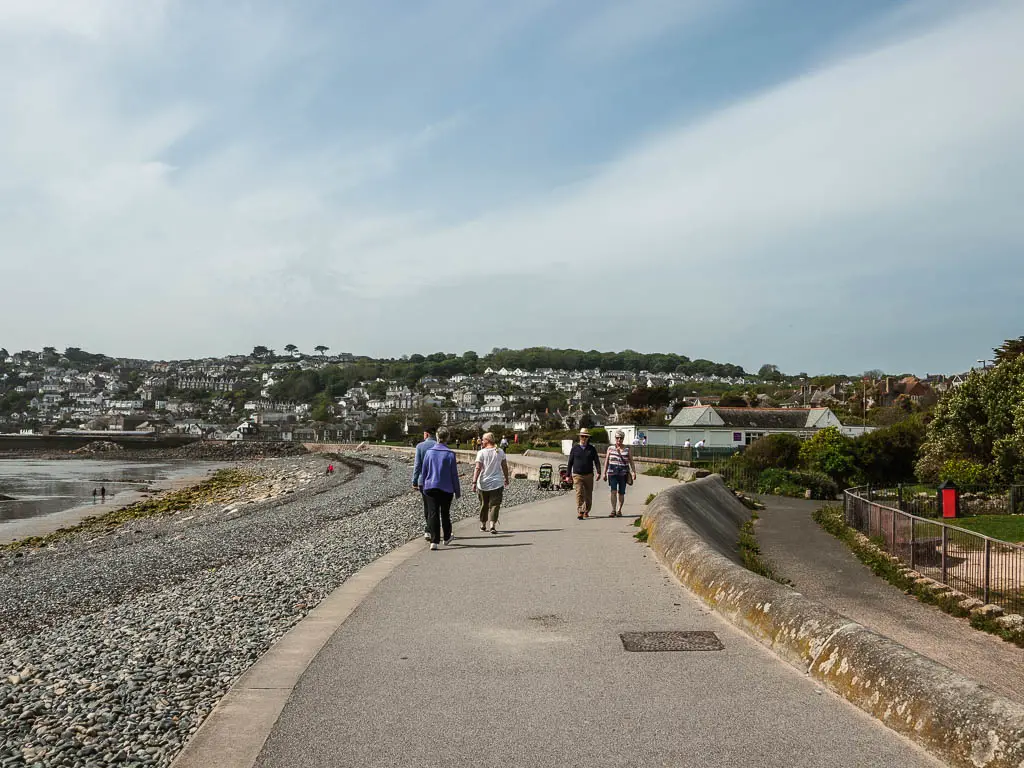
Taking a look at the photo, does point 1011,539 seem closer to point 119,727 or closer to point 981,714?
point 981,714

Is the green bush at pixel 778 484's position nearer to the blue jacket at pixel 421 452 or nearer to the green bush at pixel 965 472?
the green bush at pixel 965 472

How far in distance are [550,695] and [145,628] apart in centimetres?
504

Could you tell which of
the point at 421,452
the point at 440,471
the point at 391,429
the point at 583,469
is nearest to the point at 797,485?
the point at 583,469

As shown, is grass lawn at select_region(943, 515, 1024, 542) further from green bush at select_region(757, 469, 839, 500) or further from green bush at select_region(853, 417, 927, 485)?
green bush at select_region(853, 417, 927, 485)

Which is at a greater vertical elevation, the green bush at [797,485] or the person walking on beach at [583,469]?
the person walking on beach at [583,469]

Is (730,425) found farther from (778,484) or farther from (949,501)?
(949,501)

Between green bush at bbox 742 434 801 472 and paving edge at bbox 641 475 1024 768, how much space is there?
27684 mm

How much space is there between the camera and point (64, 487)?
180ft

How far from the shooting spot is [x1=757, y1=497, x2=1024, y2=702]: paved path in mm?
8250

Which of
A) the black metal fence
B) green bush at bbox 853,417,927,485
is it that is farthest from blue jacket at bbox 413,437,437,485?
green bush at bbox 853,417,927,485

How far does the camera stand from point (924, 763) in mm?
4242

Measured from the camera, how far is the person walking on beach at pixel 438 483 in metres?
12.3

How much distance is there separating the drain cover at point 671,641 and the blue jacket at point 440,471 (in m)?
5.56

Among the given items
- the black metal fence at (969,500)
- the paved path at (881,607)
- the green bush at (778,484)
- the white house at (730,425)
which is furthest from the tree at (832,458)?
the white house at (730,425)
